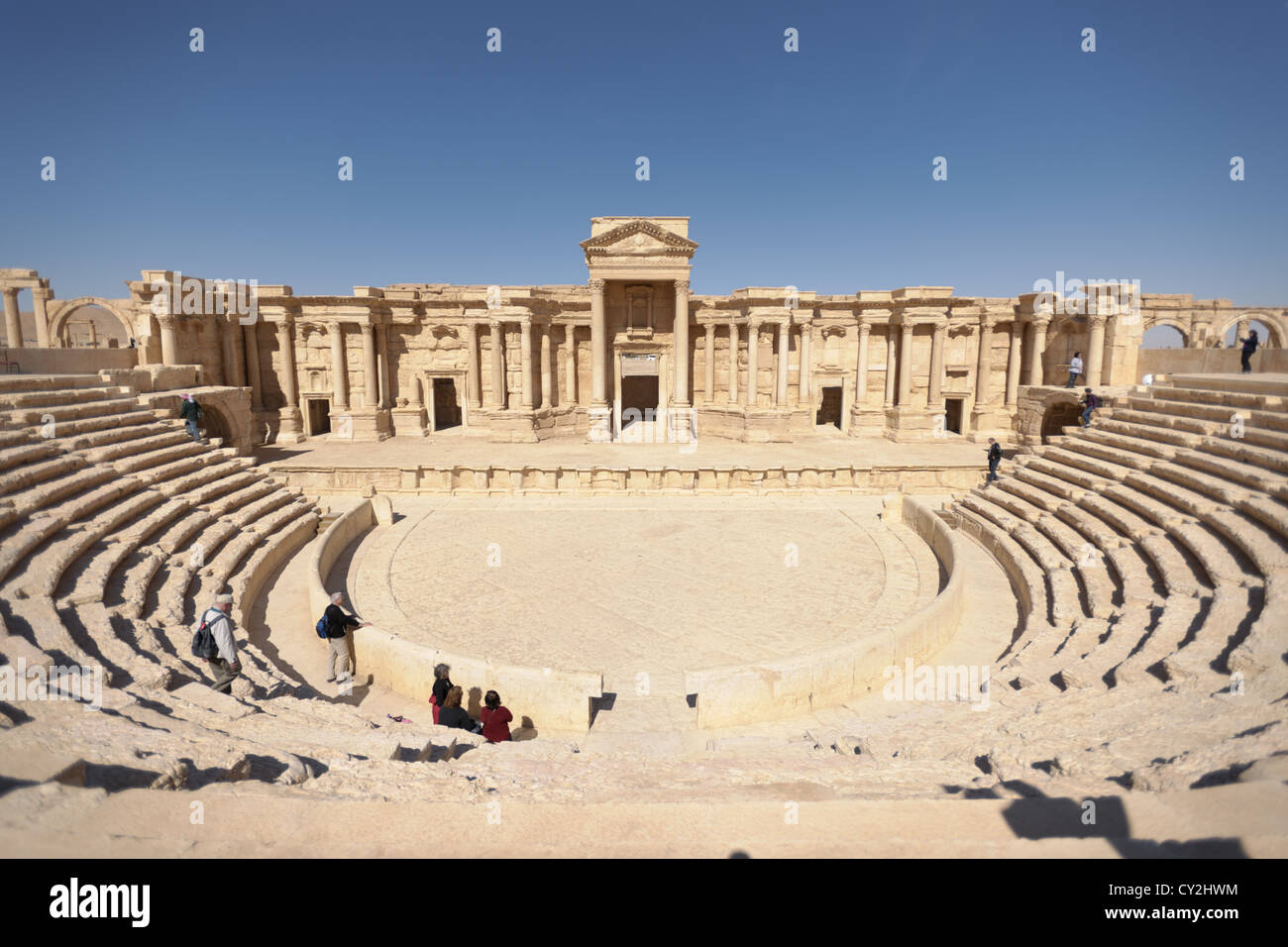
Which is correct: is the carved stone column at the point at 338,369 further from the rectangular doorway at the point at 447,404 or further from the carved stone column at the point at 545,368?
the carved stone column at the point at 545,368

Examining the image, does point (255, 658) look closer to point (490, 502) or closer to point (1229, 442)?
point (490, 502)

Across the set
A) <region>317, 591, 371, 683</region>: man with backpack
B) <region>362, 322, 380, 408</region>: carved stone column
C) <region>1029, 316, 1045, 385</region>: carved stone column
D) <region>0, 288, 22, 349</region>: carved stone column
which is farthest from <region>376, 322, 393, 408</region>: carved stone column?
<region>1029, 316, 1045, 385</region>: carved stone column

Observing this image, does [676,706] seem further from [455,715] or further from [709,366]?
[709,366]

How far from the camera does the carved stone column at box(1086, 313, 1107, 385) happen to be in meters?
23.0

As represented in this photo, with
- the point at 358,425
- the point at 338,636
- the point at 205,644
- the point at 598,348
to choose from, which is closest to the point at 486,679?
the point at 338,636

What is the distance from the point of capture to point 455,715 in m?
6.88

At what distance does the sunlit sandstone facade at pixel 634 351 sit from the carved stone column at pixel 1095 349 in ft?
10.4

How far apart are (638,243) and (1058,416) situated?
16760 millimetres

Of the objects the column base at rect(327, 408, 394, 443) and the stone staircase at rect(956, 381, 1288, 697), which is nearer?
the stone staircase at rect(956, 381, 1288, 697)

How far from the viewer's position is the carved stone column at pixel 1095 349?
75.4 feet

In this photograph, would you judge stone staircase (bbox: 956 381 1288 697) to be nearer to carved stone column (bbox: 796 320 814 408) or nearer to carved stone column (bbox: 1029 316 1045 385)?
carved stone column (bbox: 1029 316 1045 385)

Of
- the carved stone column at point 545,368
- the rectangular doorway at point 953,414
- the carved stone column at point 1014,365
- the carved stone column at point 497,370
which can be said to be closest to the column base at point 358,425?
the carved stone column at point 497,370

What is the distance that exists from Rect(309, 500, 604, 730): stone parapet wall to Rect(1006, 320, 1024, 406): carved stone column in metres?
27.2
